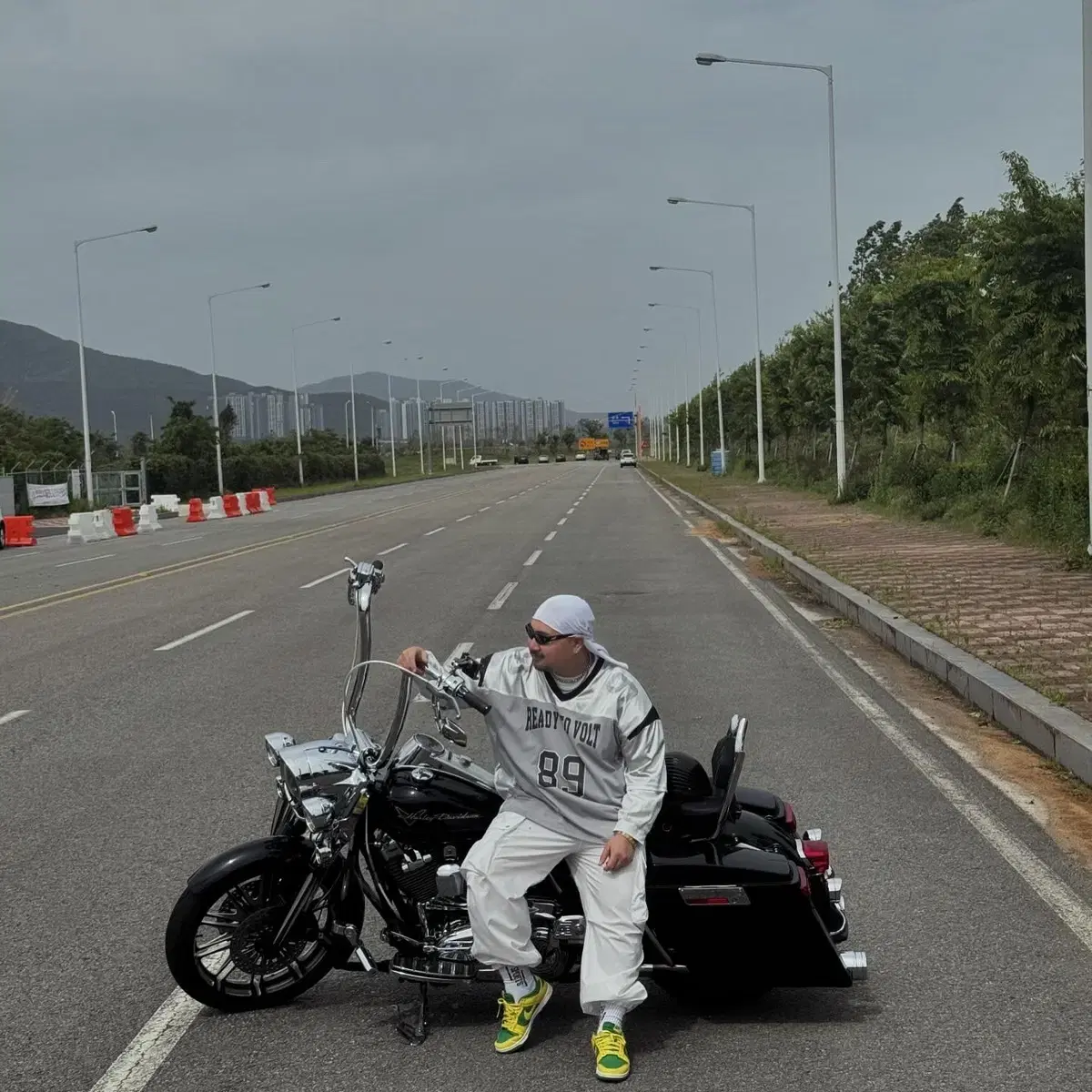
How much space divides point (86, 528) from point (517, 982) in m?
32.1

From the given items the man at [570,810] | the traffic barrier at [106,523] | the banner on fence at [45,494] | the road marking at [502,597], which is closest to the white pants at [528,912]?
the man at [570,810]

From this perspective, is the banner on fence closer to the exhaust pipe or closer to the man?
the man

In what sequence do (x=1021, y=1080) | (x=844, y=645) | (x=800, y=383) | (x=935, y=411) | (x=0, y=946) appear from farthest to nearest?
1. (x=800, y=383)
2. (x=935, y=411)
3. (x=844, y=645)
4. (x=0, y=946)
5. (x=1021, y=1080)

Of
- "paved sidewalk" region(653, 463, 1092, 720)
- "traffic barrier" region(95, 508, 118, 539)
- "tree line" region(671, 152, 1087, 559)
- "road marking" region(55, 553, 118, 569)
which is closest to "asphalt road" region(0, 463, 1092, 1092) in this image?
"paved sidewalk" region(653, 463, 1092, 720)

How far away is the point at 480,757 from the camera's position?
789 cm

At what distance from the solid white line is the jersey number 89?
53.1 inches

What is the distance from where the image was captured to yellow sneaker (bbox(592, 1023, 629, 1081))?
387 cm

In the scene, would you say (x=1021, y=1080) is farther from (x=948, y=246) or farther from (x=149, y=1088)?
(x=948, y=246)

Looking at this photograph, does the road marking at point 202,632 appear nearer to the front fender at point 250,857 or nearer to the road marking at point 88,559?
the front fender at point 250,857

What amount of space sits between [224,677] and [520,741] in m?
6.93

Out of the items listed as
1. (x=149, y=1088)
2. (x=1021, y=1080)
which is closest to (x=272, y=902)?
(x=149, y=1088)

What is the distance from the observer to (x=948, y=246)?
79.9 meters

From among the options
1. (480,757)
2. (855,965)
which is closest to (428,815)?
(855,965)

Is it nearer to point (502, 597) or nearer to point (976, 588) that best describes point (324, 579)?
point (502, 597)
